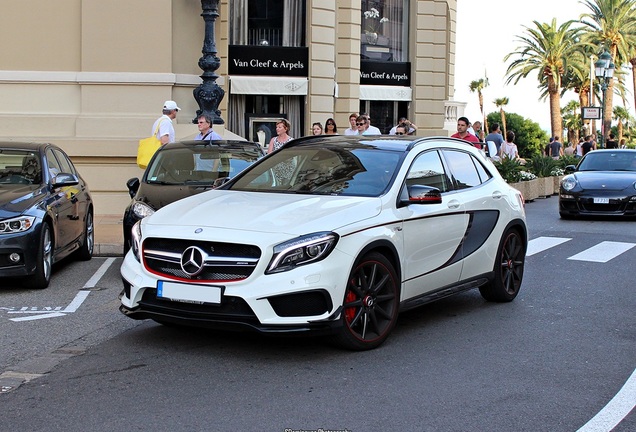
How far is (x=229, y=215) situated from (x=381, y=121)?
24.9m

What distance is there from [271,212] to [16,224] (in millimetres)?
3742

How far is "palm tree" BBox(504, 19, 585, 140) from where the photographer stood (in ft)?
194

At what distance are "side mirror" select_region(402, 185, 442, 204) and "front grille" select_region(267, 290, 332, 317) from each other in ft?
4.40

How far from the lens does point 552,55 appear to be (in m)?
59.0

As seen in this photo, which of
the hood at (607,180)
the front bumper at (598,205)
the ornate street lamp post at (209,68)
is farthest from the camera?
the hood at (607,180)

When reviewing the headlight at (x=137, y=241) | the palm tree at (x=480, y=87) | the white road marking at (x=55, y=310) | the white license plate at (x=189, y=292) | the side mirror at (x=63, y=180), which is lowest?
the white road marking at (x=55, y=310)

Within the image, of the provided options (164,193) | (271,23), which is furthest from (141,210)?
(271,23)

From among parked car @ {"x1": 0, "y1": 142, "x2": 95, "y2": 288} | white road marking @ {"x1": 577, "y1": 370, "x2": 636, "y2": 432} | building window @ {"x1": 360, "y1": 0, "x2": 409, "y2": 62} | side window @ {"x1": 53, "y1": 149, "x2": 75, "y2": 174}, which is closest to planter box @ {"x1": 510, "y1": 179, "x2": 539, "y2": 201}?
building window @ {"x1": 360, "y1": 0, "x2": 409, "y2": 62}

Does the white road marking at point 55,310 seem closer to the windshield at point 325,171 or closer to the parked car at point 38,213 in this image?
the parked car at point 38,213

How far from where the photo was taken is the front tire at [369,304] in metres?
6.88

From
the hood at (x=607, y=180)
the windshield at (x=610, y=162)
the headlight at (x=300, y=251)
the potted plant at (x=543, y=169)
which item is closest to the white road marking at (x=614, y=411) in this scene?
the headlight at (x=300, y=251)

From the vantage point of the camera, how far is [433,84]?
3216cm

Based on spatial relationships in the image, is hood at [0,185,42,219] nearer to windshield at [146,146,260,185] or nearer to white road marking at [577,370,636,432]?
windshield at [146,146,260,185]

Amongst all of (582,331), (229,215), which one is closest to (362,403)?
(229,215)
